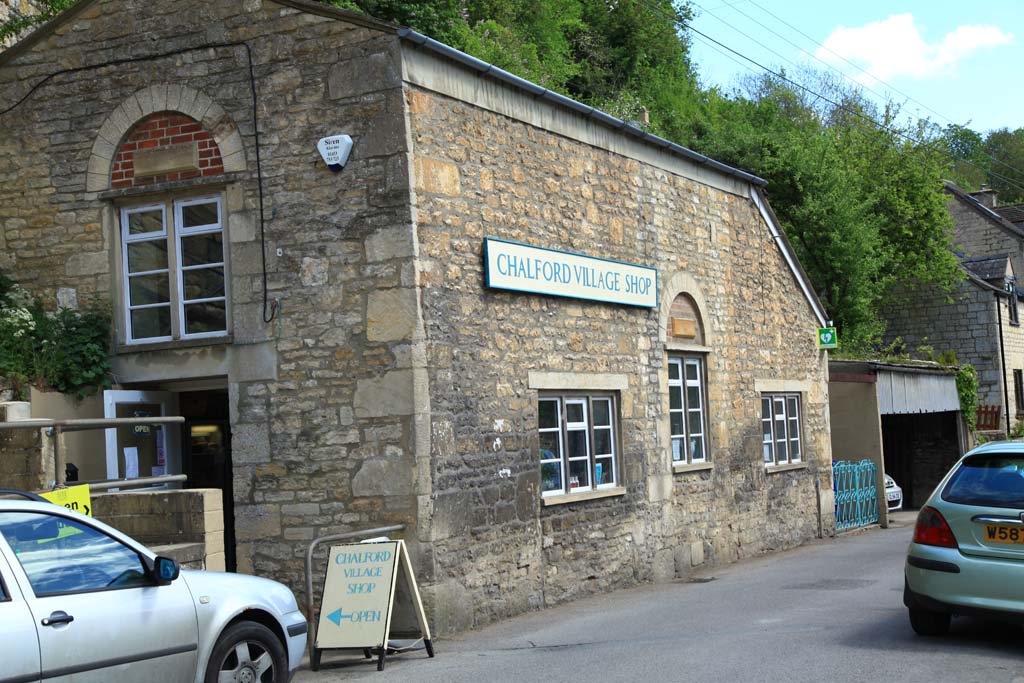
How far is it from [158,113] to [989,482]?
344 inches

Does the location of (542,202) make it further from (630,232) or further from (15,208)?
(15,208)

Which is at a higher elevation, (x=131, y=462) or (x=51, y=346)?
(x=51, y=346)

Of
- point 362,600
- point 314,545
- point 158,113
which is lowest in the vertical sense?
point 362,600

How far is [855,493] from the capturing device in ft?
73.5

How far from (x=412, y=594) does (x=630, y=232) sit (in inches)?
264

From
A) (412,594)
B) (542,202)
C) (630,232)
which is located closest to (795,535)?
(630,232)

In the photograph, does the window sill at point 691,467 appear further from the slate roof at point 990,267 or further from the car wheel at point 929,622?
the slate roof at point 990,267

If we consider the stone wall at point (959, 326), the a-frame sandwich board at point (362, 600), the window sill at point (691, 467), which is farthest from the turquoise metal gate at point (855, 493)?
the stone wall at point (959, 326)

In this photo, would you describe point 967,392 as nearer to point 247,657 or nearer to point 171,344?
point 171,344

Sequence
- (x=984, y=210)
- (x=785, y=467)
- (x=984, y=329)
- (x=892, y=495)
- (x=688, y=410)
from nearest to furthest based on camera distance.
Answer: (x=688, y=410)
(x=785, y=467)
(x=892, y=495)
(x=984, y=329)
(x=984, y=210)

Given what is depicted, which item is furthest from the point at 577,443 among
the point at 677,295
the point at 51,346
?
the point at 51,346

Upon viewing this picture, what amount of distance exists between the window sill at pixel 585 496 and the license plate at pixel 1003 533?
17.5 feet

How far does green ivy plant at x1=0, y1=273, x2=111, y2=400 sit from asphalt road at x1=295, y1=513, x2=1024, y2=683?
14.3 feet

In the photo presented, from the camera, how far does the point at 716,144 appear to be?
31.8 metres
